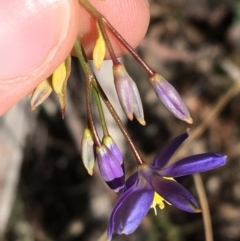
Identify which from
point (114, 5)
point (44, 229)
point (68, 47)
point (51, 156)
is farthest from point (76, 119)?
point (68, 47)

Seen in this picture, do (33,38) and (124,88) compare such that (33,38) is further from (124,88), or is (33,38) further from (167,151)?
(167,151)

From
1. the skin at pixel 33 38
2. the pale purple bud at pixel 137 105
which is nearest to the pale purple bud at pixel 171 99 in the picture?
the pale purple bud at pixel 137 105

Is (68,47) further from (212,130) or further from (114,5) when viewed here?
(212,130)

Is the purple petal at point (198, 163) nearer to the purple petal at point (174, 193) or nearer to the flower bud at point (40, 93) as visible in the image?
the purple petal at point (174, 193)

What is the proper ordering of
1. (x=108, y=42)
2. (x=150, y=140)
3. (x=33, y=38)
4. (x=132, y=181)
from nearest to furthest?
(x=108, y=42) < (x=132, y=181) < (x=33, y=38) < (x=150, y=140)

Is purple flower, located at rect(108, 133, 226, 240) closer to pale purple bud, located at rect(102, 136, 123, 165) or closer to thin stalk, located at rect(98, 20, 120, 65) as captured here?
pale purple bud, located at rect(102, 136, 123, 165)

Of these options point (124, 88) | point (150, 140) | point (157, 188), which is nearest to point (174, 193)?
point (157, 188)
